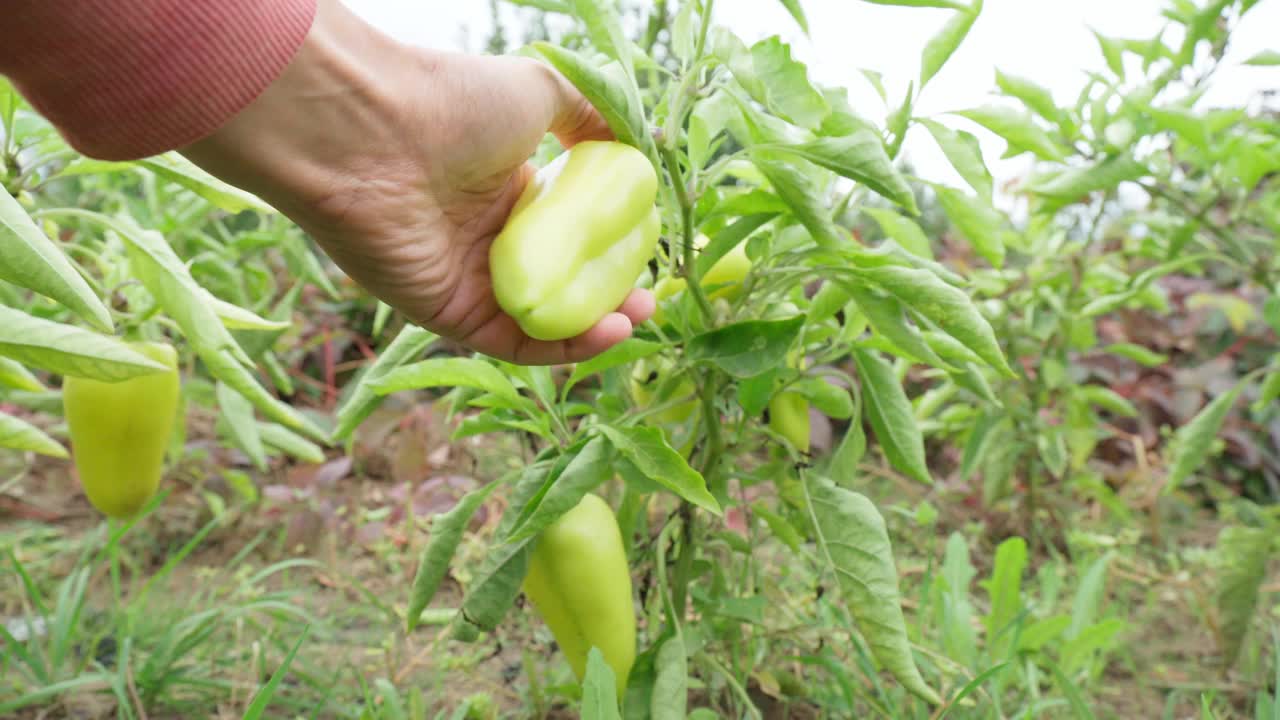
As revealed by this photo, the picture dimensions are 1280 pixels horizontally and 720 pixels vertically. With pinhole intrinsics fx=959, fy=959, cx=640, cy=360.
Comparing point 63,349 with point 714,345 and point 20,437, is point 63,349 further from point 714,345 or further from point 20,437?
point 714,345

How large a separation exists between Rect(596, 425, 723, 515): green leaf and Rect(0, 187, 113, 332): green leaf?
0.41m

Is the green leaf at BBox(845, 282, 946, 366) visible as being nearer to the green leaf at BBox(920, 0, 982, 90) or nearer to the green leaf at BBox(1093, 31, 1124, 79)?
the green leaf at BBox(920, 0, 982, 90)

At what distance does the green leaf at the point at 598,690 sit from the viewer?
886mm

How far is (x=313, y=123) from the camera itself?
0.85 meters

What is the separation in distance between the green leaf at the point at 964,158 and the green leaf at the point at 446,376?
50 cm

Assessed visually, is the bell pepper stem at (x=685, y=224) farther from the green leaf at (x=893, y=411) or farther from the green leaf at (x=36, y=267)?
the green leaf at (x=36, y=267)

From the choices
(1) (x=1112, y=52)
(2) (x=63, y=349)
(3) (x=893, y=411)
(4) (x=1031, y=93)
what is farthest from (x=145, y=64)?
(1) (x=1112, y=52)

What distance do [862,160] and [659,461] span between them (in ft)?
1.04

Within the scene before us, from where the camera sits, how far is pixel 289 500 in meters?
2.05

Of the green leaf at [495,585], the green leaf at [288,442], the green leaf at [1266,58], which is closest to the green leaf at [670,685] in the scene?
the green leaf at [495,585]

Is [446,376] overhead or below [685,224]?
below

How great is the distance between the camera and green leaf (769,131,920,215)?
0.83 meters

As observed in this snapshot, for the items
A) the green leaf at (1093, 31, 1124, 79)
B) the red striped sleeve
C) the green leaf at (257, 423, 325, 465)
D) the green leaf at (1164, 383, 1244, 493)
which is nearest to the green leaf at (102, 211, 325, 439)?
the red striped sleeve

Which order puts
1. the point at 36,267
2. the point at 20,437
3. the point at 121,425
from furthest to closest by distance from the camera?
the point at 121,425 → the point at 20,437 → the point at 36,267
